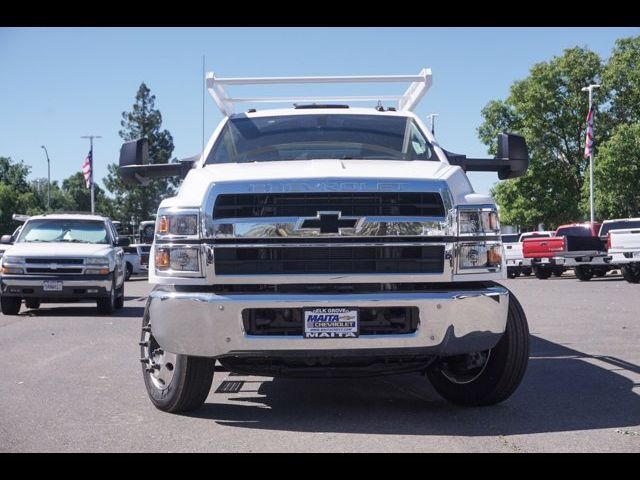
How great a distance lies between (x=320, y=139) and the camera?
24.8 feet

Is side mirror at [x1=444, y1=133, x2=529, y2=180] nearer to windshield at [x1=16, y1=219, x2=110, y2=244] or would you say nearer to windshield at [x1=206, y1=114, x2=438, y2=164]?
windshield at [x1=206, y1=114, x2=438, y2=164]

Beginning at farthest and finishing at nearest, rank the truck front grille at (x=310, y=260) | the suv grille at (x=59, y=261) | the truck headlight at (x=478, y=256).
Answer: the suv grille at (x=59, y=261) → the truck headlight at (x=478, y=256) → the truck front grille at (x=310, y=260)

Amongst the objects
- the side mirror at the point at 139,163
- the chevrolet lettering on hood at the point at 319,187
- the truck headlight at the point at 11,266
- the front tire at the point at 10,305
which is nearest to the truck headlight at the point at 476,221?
the chevrolet lettering on hood at the point at 319,187

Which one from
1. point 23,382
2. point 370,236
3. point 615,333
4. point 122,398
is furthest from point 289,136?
point 615,333

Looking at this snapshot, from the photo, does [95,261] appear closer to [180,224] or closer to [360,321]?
[180,224]

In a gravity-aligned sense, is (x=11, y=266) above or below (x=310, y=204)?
below

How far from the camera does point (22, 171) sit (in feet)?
380

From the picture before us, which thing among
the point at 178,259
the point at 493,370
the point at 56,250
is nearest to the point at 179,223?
the point at 178,259

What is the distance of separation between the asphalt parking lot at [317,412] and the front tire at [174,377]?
10 centimetres

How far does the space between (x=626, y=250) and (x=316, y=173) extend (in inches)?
830

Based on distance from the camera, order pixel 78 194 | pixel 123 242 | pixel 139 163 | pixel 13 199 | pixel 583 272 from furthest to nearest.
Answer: pixel 78 194 → pixel 13 199 → pixel 583 272 → pixel 123 242 → pixel 139 163

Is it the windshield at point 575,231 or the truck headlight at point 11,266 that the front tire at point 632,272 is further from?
the truck headlight at point 11,266

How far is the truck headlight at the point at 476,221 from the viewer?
19.6 feet
